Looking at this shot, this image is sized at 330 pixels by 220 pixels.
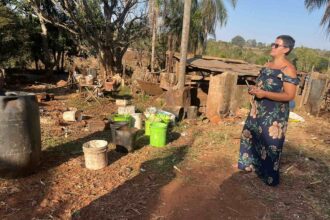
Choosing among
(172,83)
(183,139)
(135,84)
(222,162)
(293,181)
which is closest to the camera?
(293,181)

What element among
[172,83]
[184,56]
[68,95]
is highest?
[184,56]

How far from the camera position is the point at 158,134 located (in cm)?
564

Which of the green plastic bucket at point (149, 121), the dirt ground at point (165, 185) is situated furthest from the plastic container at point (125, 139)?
the green plastic bucket at point (149, 121)

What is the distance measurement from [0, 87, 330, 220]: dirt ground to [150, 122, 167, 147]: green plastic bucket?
0.17m

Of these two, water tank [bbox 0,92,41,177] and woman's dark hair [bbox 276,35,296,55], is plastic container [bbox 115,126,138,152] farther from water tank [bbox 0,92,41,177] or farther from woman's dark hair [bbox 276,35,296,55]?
woman's dark hair [bbox 276,35,296,55]

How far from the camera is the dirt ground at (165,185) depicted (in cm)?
345

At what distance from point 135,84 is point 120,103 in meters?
2.95

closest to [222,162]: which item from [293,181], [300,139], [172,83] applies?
[293,181]

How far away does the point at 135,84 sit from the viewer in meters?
12.0

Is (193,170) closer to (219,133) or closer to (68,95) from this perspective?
(219,133)

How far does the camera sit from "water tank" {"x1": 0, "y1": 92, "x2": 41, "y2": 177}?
3.75 meters

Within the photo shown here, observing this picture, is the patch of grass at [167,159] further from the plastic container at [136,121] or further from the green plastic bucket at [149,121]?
the plastic container at [136,121]

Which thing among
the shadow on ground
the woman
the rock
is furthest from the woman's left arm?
the rock

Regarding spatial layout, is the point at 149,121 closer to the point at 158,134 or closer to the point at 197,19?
the point at 158,134
